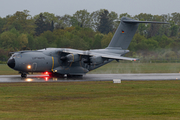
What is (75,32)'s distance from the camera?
99.4m

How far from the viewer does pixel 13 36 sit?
83625mm

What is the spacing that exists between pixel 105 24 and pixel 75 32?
141 ft

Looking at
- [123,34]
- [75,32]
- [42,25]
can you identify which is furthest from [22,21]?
[123,34]

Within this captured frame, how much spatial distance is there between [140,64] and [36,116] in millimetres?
46781

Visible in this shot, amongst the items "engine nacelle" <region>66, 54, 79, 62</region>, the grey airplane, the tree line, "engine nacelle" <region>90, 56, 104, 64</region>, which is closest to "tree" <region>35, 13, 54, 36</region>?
the tree line

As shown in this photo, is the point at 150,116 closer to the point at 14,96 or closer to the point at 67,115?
the point at 67,115

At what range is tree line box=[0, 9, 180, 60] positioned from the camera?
2955 inches

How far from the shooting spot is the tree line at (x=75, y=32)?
75062 mm

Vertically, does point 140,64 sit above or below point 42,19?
below

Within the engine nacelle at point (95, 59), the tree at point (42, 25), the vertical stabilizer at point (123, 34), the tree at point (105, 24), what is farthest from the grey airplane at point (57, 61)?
the tree at point (105, 24)

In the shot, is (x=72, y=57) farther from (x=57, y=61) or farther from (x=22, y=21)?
(x=22, y=21)

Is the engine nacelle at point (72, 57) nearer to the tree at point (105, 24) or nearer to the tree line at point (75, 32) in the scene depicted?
the tree line at point (75, 32)

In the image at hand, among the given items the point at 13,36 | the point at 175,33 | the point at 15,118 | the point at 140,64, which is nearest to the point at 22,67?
the point at 15,118

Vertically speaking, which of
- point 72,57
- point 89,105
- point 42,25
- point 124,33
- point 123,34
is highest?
point 42,25
